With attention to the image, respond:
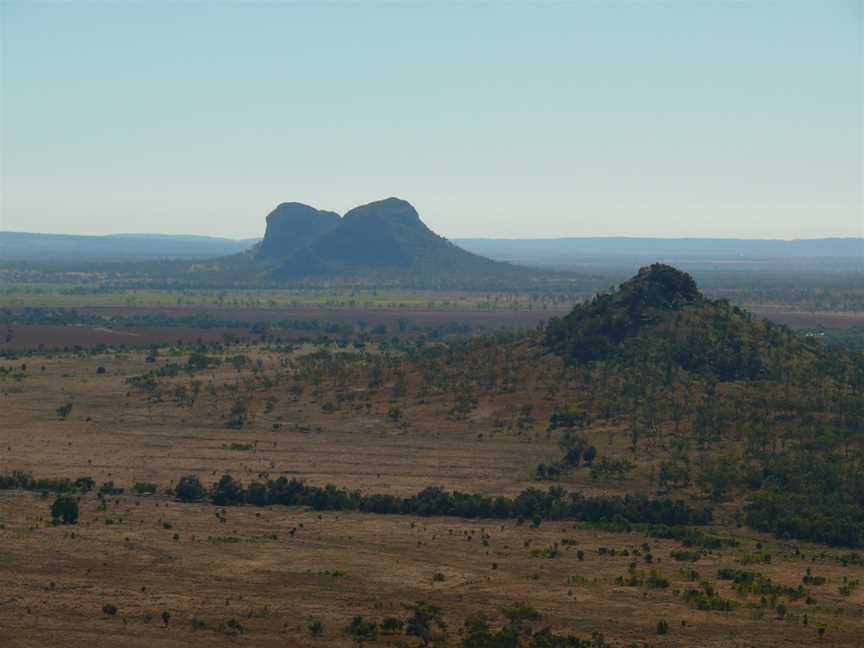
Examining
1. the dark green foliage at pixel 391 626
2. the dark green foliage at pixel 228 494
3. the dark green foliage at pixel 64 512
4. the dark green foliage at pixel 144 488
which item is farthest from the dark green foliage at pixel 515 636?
the dark green foliage at pixel 144 488

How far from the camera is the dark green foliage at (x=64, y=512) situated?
6538 centimetres

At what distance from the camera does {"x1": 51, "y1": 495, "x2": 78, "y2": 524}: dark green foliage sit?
65375 mm

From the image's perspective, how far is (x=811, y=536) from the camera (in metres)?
66.2

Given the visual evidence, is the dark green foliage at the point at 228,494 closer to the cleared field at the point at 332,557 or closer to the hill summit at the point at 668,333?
the cleared field at the point at 332,557

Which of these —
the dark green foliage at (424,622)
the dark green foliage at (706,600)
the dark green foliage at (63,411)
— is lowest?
the dark green foliage at (424,622)

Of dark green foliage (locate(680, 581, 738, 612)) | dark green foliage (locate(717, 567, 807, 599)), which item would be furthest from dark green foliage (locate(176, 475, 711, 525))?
dark green foliage (locate(680, 581, 738, 612))

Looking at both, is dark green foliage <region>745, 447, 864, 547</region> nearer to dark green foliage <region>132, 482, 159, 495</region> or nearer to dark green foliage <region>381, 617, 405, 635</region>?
dark green foliage <region>381, 617, 405, 635</region>

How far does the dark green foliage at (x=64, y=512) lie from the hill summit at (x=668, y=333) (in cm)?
5947

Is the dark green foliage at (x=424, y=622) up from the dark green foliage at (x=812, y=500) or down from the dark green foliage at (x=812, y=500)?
down

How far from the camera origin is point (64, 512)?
65.7m

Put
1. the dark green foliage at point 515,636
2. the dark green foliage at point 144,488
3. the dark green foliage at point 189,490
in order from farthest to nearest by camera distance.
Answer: the dark green foliage at point 144,488
the dark green foliage at point 189,490
the dark green foliage at point 515,636

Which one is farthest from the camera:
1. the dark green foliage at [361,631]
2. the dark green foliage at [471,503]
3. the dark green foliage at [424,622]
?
the dark green foliage at [471,503]

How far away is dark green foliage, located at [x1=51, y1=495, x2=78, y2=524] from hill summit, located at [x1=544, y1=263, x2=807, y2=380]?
59.5 metres

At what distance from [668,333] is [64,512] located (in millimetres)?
66346
